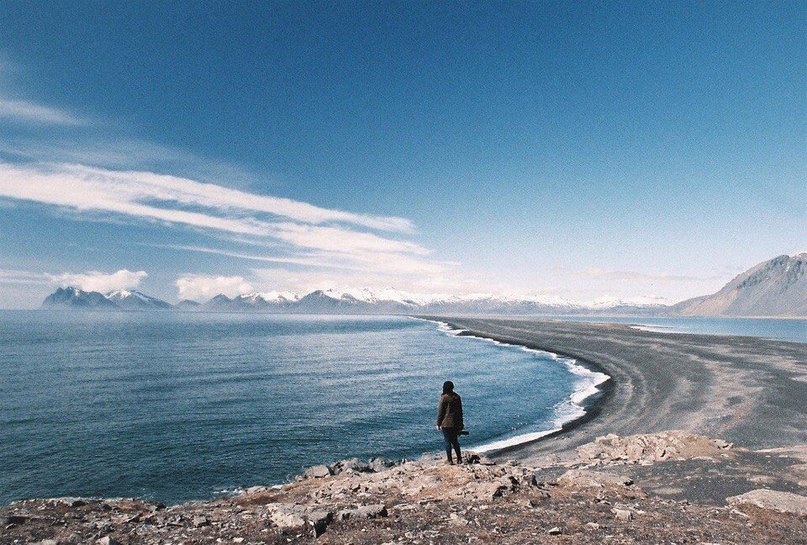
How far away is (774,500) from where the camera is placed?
14.0 m

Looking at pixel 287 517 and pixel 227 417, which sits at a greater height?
pixel 287 517

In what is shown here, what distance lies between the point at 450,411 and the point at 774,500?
10356 mm

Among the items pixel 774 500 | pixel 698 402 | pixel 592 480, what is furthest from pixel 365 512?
pixel 698 402

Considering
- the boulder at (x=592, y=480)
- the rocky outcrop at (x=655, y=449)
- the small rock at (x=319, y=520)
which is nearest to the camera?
the small rock at (x=319, y=520)

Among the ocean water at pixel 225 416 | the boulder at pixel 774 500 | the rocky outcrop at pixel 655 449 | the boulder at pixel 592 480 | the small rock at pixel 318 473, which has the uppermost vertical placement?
the boulder at pixel 774 500

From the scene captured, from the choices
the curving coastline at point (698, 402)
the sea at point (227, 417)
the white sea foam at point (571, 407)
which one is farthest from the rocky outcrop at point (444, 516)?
the white sea foam at point (571, 407)

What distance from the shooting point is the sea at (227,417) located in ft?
82.6

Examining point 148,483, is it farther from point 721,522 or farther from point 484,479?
point 721,522

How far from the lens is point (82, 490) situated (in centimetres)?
2297

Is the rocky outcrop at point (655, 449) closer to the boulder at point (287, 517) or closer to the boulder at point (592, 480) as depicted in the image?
the boulder at point (592, 480)

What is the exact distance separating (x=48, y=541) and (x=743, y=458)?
82.8 feet

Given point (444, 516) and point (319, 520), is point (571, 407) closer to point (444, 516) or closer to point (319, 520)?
point (444, 516)

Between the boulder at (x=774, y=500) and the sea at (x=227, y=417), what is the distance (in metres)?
17.4

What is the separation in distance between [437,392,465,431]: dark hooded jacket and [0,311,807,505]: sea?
38.9ft
